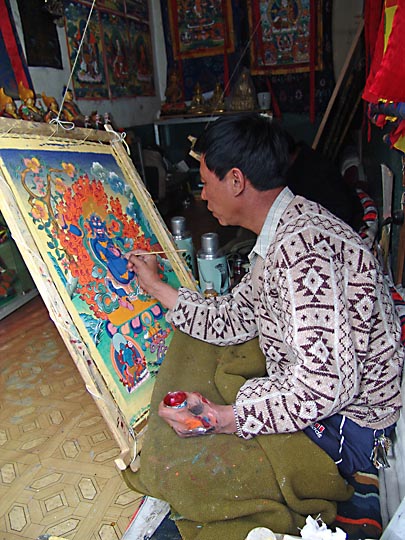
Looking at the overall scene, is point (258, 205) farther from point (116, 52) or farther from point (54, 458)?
point (116, 52)

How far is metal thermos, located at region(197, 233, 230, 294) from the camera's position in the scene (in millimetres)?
2045

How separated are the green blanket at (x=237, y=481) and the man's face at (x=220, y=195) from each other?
57cm

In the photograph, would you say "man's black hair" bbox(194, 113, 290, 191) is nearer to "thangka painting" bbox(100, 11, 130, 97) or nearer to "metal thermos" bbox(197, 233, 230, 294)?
"metal thermos" bbox(197, 233, 230, 294)

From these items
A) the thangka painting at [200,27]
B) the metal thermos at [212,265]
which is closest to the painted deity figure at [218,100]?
the thangka painting at [200,27]

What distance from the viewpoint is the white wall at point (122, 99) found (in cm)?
362

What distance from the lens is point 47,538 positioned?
839 mm

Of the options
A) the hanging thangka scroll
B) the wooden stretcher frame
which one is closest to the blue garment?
the wooden stretcher frame

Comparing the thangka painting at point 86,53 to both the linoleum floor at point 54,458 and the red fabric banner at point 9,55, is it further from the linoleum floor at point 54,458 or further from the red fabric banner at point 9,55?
the linoleum floor at point 54,458

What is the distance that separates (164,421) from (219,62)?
5162mm

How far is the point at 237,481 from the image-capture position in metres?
1.04

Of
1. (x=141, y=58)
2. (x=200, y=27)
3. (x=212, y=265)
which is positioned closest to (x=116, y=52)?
(x=141, y=58)

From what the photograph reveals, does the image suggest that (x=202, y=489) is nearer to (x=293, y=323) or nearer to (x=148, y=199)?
(x=293, y=323)

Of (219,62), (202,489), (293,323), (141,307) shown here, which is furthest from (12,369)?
(219,62)

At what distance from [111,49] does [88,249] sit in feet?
13.6
